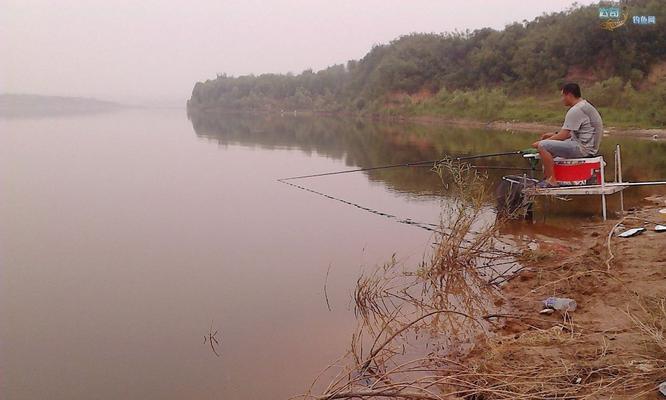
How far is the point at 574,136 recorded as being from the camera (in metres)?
7.82

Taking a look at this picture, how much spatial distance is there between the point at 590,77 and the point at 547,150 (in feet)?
124

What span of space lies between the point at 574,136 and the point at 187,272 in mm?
5222

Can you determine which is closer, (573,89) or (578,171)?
(573,89)

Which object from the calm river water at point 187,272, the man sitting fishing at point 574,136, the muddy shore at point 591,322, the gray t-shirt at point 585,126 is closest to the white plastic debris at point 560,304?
the muddy shore at point 591,322

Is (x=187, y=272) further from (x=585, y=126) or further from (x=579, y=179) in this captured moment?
(x=585, y=126)

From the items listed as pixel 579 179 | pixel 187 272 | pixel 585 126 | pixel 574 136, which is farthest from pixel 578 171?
pixel 187 272

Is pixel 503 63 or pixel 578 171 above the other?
pixel 503 63

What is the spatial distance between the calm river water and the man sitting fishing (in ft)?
3.21

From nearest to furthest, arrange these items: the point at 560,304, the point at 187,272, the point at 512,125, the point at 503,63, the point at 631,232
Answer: the point at 560,304, the point at 187,272, the point at 631,232, the point at 512,125, the point at 503,63

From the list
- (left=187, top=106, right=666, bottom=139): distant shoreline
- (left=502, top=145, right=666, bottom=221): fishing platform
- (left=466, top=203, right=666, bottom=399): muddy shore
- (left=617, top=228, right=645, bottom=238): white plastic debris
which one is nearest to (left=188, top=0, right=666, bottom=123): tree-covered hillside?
(left=187, top=106, right=666, bottom=139): distant shoreline

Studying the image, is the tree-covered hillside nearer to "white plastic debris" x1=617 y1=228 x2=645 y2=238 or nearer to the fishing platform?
the fishing platform

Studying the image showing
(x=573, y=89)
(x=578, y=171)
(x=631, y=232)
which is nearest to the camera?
(x=631, y=232)

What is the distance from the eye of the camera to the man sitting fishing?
764 centimetres

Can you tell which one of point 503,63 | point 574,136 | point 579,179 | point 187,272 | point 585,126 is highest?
point 503,63
